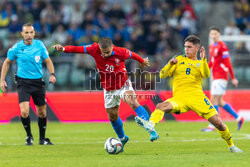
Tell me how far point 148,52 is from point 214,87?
662 centimetres

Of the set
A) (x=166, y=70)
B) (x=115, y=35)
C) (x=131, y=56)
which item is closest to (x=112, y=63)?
(x=131, y=56)

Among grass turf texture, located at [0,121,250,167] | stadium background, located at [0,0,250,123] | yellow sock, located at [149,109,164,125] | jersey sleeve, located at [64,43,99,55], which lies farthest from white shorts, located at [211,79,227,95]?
yellow sock, located at [149,109,164,125]

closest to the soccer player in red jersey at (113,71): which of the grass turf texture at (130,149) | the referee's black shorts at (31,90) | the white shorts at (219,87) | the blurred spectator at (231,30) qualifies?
the grass turf texture at (130,149)

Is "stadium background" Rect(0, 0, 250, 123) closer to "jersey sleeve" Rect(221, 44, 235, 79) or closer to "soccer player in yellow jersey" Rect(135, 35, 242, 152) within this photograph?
"jersey sleeve" Rect(221, 44, 235, 79)

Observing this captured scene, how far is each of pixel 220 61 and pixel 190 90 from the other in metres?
4.88

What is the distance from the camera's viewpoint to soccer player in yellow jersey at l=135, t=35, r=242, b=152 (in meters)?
8.51

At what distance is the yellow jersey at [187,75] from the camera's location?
8836 mm

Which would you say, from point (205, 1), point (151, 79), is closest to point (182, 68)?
point (151, 79)

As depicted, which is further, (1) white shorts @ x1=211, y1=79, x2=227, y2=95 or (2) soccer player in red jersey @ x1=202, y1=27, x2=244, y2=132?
(1) white shorts @ x1=211, y1=79, x2=227, y2=95

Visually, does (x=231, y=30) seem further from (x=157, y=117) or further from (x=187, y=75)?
(x=157, y=117)

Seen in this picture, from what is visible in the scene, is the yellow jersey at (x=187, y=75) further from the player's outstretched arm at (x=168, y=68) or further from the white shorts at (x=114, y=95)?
the white shorts at (x=114, y=95)

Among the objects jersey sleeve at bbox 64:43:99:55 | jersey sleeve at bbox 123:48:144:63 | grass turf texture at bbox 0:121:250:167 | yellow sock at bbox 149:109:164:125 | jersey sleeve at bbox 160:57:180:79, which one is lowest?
grass turf texture at bbox 0:121:250:167

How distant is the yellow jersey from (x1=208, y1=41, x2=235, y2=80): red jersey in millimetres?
4465

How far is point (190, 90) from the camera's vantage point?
28.9 ft
